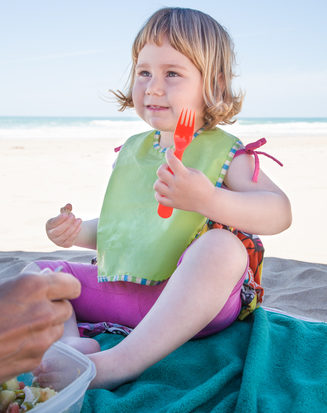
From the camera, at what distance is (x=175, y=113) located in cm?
157

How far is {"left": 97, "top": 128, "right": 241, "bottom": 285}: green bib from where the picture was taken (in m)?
1.57

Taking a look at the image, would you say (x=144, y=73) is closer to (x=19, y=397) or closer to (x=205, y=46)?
(x=205, y=46)

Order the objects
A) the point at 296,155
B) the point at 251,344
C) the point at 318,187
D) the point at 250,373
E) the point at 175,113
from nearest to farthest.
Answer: the point at 250,373
the point at 251,344
the point at 175,113
the point at 318,187
the point at 296,155

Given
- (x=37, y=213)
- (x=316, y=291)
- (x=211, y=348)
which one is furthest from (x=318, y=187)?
(x=211, y=348)

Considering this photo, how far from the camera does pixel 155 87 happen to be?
1561 mm

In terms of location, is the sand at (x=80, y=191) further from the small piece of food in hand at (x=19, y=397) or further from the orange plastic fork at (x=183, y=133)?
the small piece of food in hand at (x=19, y=397)

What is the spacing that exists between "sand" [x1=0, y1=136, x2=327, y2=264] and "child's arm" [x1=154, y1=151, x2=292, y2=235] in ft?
4.43

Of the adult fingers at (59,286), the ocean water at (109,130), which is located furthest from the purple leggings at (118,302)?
the ocean water at (109,130)

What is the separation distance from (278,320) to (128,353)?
2.15ft

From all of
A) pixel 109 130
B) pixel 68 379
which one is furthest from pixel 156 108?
pixel 109 130

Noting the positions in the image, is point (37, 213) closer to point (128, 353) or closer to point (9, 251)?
point (9, 251)

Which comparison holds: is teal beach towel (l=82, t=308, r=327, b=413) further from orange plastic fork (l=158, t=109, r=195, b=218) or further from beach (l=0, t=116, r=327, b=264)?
beach (l=0, t=116, r=327, b=264)

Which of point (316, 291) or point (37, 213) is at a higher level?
point (316, 291)

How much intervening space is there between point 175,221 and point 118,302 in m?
0.33
